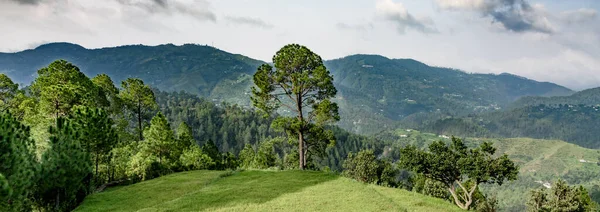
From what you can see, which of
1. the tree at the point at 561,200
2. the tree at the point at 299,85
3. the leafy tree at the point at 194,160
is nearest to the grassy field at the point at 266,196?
the tree at the point at 299,85

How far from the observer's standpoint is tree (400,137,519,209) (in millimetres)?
41938

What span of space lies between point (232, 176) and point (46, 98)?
20.2 meters

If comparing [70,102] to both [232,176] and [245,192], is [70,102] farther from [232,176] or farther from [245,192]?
[245,192]

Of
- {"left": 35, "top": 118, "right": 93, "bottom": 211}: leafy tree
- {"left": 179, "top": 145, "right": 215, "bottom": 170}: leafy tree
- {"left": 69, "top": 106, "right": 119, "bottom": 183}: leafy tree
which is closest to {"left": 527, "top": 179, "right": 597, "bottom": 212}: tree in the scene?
{"left": 179, "top": 145, "right": 215, "bottom": 170}: leafy tree

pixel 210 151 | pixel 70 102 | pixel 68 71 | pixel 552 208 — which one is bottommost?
pixel 552 208

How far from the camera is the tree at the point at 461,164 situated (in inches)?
1651

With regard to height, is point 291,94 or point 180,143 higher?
point 291,94

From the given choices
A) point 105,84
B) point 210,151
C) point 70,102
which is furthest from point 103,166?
point 210,151

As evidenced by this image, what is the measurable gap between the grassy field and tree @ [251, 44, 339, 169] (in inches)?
216

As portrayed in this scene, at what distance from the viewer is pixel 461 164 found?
4397cm

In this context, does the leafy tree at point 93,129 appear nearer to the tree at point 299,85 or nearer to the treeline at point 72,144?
the treeline at point 72,144

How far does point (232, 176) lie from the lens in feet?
122

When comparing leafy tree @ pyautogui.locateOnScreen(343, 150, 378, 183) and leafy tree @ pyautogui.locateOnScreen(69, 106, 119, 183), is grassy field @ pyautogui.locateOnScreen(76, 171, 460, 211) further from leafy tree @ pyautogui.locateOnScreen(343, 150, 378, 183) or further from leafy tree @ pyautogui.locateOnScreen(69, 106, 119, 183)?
leafy tree @ pyautogui.locateOnScreen(343, 150, 378, 183)

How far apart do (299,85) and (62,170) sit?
22.3 metres
